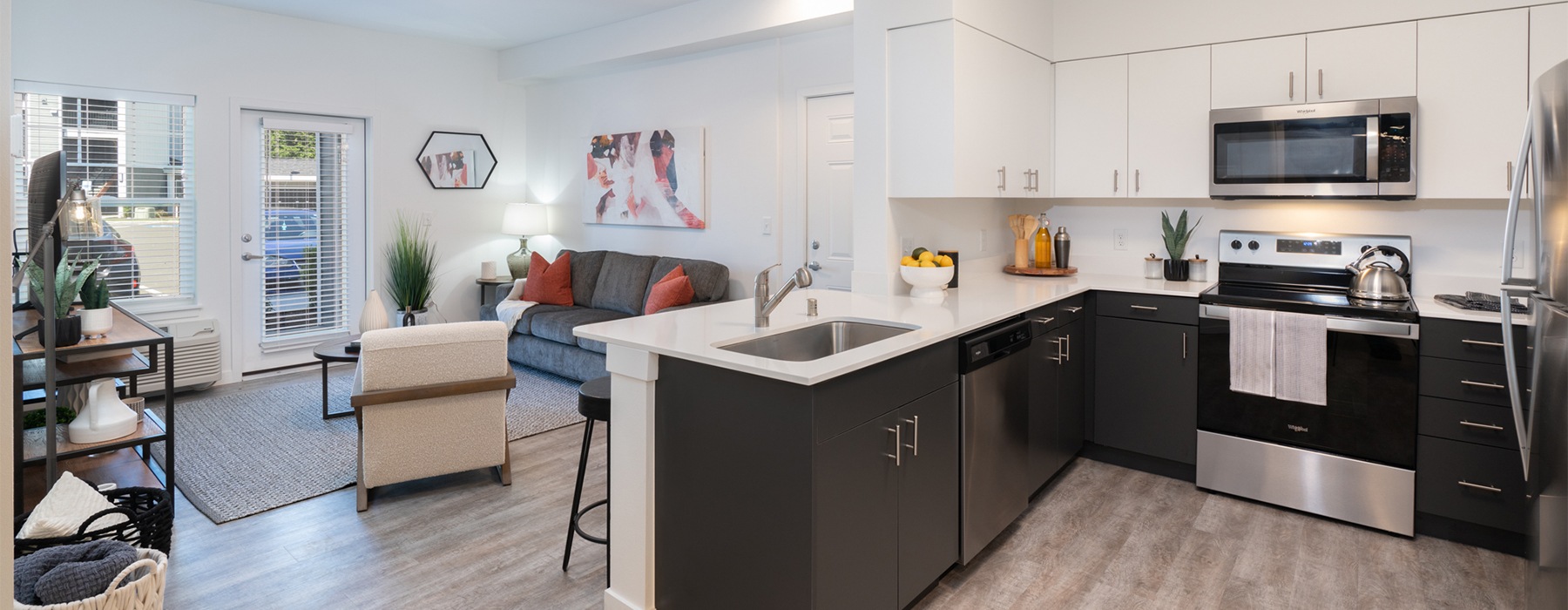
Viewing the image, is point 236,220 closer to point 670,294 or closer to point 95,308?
point 95,308

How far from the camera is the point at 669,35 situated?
17.7ft

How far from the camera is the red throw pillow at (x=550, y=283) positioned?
609 centimetres

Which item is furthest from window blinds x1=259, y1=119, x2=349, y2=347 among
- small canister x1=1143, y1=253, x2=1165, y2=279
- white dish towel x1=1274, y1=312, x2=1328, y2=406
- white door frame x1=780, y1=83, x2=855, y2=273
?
white dish towel x1=1274, y1=312, x2=1328, y2=406

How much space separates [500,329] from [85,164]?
3.42 meters

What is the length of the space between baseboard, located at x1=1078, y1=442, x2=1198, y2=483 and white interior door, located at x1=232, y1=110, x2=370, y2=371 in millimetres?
5247

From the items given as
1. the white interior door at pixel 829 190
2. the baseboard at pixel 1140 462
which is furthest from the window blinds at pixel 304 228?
the baseboard at pixel 1140 462

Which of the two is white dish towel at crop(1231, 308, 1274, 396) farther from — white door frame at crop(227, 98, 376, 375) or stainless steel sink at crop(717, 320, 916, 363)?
white door frame at crop(227, 98, 376, 375)

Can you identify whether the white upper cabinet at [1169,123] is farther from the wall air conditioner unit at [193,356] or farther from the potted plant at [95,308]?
the wall air conditioner unit at [193,356]

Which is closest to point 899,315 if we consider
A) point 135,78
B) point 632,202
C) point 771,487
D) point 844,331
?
point 844,331

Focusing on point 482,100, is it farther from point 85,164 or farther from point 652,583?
point 652,583

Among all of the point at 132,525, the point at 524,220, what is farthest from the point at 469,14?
the point at 132,525

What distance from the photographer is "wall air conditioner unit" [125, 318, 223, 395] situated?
5.07m

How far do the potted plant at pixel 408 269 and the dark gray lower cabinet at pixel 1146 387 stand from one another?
484 centimetres

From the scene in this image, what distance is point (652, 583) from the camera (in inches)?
91.7
